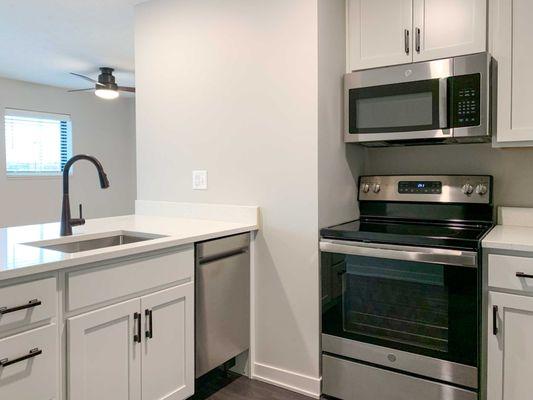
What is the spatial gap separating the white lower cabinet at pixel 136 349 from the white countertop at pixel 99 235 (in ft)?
0.72

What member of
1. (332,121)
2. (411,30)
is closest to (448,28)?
(411,30)

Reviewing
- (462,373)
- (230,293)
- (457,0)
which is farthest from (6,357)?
(457,0)

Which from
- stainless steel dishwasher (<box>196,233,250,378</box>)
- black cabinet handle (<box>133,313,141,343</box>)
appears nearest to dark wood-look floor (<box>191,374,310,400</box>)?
stainless steel dishwasher (<box>196,233,250,378</box>)

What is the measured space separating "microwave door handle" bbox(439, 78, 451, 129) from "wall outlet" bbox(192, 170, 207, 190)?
4.43ft

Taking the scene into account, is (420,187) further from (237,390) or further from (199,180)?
(237,390)

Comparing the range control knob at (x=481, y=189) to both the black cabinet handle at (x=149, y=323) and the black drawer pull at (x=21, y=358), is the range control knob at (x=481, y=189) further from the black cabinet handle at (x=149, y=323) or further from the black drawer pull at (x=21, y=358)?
the black drawer pull at (x=21, y=358)

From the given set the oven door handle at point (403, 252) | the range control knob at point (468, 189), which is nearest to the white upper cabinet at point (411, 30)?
the range control knob at point (468, 189)

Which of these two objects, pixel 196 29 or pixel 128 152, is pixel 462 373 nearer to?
pixel 196 29

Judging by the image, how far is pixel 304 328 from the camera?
7.43 ft

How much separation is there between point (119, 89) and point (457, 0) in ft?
10.8

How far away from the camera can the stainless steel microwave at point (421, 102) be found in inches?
79.6

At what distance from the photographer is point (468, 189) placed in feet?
7.59

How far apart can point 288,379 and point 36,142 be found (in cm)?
476

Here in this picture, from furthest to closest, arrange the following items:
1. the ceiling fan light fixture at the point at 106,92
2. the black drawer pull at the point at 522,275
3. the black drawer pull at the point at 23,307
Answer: the ceiling fan light fixture at the point at 106,92 < the black drawer pull at the point at 522,275 < the black drawer pull at the point at 23,307
